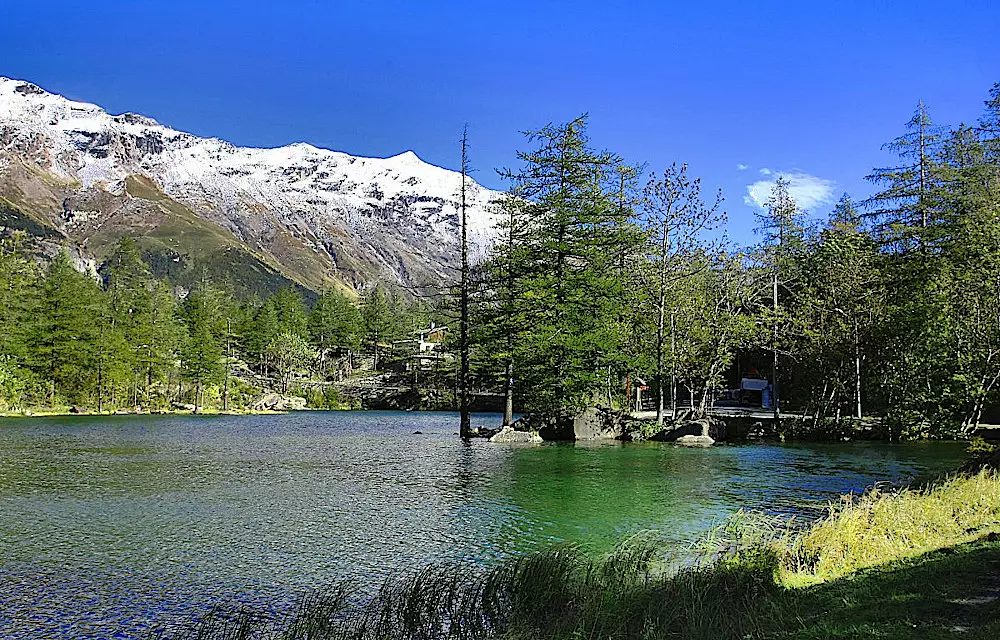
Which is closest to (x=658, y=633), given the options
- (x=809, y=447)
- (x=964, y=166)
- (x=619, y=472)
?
(x=619, y=472)

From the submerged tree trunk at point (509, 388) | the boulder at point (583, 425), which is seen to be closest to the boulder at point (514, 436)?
the boulder at point (583, 425)

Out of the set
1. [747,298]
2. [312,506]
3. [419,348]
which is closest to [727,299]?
[747,298]

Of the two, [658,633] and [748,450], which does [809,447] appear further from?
[658,633]

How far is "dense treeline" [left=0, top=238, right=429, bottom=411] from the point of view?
52.0 meters

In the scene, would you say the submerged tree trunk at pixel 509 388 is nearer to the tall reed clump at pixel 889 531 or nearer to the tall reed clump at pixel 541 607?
the tall reed clump at pixel 889 531

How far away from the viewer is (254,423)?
49.6 m

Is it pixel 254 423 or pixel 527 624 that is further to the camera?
pixel 254 423

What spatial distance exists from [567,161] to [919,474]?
2068cm

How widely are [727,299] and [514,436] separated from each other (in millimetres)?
14345

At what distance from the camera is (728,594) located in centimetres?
863

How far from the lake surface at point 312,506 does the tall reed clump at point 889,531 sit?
3.49 m

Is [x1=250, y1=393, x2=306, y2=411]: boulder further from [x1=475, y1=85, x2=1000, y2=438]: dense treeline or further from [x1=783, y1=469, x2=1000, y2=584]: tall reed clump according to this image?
[x1=783, y1=469, x2=1000, y2=584]: tall reed clump

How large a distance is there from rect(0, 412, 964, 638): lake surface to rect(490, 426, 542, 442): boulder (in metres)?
1.25

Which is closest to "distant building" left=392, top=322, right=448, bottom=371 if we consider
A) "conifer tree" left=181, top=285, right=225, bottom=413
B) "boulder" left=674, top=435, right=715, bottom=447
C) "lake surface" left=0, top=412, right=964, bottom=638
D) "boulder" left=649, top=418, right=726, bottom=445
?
"conifer tree" left=181, top=285, right=225, bottom=413
